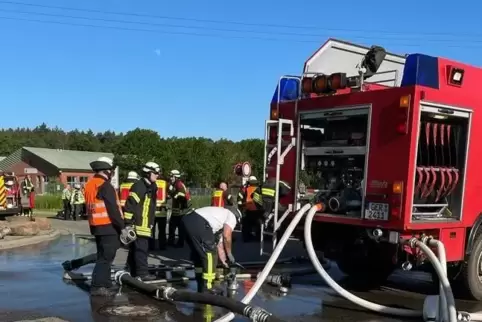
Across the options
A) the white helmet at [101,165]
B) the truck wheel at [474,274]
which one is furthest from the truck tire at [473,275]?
the white helmet at [101,165]

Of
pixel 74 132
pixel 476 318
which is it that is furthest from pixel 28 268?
pixel 74 132

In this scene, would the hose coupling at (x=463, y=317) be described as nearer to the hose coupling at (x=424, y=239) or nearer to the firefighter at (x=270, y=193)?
Answer: the hose coupling at (x=424, y=239)

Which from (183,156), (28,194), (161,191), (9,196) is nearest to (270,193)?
(161,191)

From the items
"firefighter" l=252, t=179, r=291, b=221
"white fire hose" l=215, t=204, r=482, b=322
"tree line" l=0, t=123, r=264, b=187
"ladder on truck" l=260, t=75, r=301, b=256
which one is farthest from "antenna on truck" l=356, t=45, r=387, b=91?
"tree line" l=0, t=123, r=264, b=187

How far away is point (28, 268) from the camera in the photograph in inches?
363

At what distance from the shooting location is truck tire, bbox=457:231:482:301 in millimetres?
7177

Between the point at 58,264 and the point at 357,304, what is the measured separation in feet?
17.6

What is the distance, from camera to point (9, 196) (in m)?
17.4

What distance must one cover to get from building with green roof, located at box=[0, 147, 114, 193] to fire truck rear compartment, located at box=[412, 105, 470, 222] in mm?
59267

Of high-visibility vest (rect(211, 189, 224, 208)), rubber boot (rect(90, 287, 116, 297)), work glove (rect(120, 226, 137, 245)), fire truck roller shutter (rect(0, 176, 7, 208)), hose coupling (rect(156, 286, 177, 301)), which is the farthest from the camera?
fire truck roller shutter (rect(0, 176, 7, 208))

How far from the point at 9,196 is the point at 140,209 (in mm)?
11150

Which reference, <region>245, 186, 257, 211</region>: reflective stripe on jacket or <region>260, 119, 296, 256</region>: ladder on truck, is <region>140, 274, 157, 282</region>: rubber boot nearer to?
<region>260, 119, 296, 256</region>: ladder on truck

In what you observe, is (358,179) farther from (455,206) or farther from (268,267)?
(268,267)

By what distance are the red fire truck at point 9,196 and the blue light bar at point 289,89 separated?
11.7 metres
